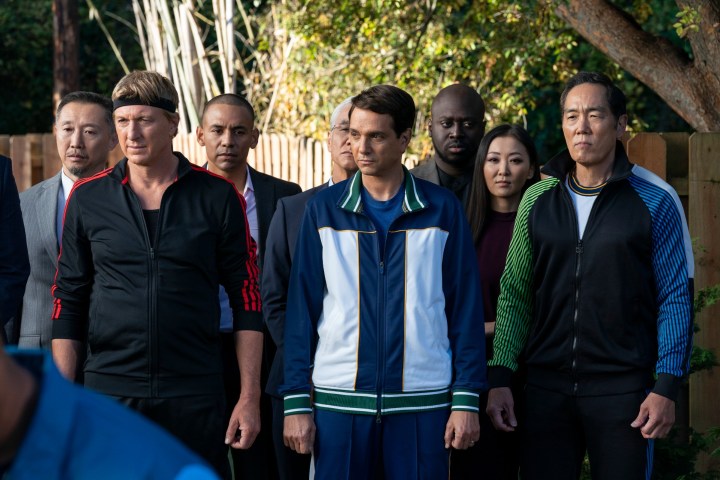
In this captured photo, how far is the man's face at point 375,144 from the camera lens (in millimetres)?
4520

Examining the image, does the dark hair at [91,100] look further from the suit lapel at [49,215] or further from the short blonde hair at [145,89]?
the short blonde hair at [145,89]

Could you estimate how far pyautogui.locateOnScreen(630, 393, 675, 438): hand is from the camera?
431cm

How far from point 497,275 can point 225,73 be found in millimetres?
9815

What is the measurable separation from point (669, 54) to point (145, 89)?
4.70 metres

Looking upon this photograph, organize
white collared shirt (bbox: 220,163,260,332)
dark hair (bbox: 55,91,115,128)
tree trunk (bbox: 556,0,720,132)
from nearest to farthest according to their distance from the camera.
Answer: white collared shirt (bbox: 220,163,260,332), dark hair (bbox: 55,91,115,128), tree trunk (bbox: 556,0,720,132)

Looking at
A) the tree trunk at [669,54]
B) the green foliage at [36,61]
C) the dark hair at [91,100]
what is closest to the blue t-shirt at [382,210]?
the dark hair at [91,100]

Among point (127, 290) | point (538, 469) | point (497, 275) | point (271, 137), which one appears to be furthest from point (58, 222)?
point (271, 137)

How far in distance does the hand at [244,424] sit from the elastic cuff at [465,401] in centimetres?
78

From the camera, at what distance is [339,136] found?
5996 mm

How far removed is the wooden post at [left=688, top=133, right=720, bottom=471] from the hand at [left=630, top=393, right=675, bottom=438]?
264 cm

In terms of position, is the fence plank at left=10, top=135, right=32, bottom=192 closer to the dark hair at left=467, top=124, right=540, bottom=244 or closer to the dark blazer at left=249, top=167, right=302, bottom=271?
the dark blazer at left=249, top=167, right=302, bottom=271

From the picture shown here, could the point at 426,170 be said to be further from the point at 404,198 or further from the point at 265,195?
the point at 404,198

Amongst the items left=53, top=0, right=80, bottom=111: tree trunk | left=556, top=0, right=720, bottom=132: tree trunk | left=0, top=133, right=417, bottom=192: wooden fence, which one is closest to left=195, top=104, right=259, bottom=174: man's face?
left=556, top=0, right=720, bottom=132: tree trunk

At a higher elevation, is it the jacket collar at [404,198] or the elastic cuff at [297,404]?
the jacket collar at [404,198]
